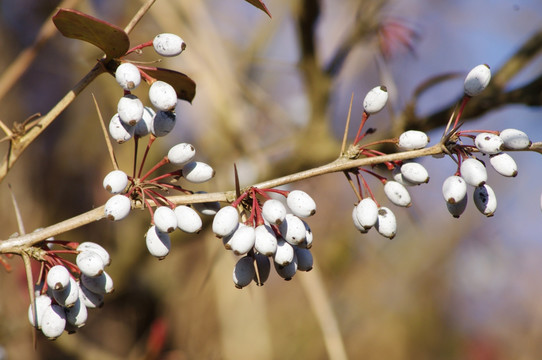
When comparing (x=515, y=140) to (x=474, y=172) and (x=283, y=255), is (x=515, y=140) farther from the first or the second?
(x=283, y=255)

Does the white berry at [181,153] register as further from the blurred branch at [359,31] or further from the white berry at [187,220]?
the blurred branch at [359,31]

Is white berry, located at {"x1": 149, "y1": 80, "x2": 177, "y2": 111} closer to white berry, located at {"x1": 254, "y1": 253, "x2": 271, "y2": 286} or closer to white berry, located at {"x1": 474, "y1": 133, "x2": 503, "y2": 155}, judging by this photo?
white berry, located at {"x1": 254, "y1": 253, "x2": 271, "y2": 286}

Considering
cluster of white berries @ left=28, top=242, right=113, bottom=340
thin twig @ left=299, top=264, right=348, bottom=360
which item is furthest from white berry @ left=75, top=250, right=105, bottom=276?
thin twig @ left=299, top=264, right=348, bottom=360

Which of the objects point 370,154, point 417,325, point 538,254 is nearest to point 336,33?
point 417,325

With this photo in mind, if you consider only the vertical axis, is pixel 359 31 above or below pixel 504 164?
above

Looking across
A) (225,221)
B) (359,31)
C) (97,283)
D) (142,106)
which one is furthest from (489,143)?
(359,31)

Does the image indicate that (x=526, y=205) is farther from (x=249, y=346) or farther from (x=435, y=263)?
(x=249, y=346)

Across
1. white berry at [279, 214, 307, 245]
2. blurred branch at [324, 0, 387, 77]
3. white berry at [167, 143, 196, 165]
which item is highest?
blurred branch at [324, 0, 387, 77]
